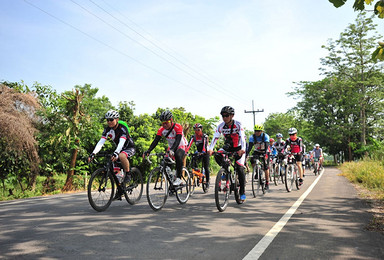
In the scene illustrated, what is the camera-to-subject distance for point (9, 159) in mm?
12094

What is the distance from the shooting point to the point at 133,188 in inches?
297

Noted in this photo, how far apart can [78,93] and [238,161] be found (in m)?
9.11

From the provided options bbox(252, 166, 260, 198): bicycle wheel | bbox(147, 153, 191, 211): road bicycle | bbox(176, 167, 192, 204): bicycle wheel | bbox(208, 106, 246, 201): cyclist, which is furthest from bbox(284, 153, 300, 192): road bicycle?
bbox(147, 153, 191, 211): road bicycle

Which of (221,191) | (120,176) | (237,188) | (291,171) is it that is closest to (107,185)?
(120,176)

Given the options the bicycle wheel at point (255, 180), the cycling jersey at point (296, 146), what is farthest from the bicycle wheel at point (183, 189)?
the cycling jersey at point (296, 146)

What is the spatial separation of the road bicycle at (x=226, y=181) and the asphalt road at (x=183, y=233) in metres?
0.27

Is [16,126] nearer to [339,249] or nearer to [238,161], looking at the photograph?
[238,161]

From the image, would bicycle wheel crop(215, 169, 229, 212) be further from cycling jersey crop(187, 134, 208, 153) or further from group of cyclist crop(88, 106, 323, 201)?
cycling jersey crop(187, 134, 208, 153)

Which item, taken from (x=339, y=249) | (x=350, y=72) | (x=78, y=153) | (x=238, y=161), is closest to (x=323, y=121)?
(x=350, y=72)

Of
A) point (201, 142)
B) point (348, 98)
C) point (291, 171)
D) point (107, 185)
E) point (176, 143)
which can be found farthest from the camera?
point (348, 98)

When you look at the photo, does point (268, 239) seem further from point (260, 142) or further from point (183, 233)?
point (260, 142)

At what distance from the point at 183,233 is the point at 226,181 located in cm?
283

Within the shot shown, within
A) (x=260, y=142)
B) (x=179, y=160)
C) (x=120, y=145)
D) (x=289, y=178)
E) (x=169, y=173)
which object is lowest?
(x=289, y=178)

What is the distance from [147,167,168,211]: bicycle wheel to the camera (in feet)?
21.8
